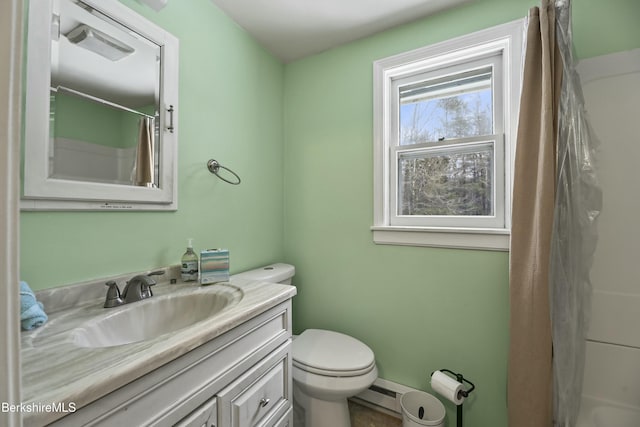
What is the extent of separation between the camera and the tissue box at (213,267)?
1111 mm

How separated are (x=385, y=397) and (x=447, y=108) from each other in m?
1.73

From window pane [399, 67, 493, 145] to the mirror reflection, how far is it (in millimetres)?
1359

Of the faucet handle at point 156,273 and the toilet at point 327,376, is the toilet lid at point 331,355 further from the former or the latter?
the faucet handle at point 156,273

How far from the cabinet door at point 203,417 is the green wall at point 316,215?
2.03ft

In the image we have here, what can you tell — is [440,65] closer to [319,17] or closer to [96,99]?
[319,17]

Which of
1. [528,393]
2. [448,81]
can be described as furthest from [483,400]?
[448,81]

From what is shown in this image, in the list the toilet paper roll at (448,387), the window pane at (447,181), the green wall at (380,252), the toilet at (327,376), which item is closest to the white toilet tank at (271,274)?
the toilet at (327,376)

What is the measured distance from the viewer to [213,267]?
113 centimetres

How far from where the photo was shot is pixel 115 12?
0.99 m

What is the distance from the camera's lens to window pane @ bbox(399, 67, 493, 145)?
1475 mm

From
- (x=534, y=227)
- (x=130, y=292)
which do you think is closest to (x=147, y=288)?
(x=130, y=292)

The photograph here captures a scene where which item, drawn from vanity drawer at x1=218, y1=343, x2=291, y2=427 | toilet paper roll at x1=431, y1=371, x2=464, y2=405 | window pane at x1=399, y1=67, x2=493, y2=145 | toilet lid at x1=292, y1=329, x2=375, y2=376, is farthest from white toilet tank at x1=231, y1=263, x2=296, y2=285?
window pane at x1=399, y1=67, x2=493, y2=145

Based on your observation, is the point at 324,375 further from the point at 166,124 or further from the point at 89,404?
the point at 166,124

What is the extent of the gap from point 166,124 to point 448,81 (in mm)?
1533
